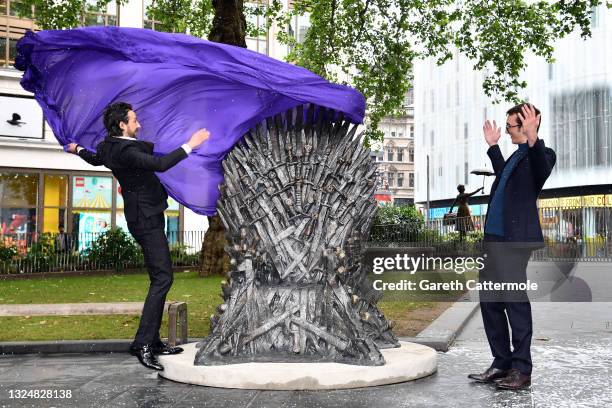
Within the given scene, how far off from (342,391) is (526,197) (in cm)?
194

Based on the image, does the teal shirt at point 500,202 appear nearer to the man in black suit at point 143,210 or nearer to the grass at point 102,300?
the man in black suit at point 143,210

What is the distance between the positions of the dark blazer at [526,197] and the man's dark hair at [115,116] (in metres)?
3.02

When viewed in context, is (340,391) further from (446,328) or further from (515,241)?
(446,328)

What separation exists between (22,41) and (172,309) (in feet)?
8.85

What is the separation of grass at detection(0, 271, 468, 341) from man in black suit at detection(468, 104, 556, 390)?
9.78ft

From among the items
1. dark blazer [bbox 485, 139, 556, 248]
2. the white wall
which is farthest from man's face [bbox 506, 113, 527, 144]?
the white wall

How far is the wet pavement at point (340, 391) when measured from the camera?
471cm

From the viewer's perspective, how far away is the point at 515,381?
509 cm

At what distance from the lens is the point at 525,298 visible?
16.9 feet

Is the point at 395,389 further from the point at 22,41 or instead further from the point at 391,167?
the point at 391,167

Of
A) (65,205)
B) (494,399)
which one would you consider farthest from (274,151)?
(65,205)

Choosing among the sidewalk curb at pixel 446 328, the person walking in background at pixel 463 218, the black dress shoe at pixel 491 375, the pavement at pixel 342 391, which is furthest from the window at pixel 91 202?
the black dress shoe at pixel 491 375

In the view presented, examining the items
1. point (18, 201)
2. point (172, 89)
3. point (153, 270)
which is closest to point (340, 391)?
point (153, 270)

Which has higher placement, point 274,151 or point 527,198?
point 274,151
